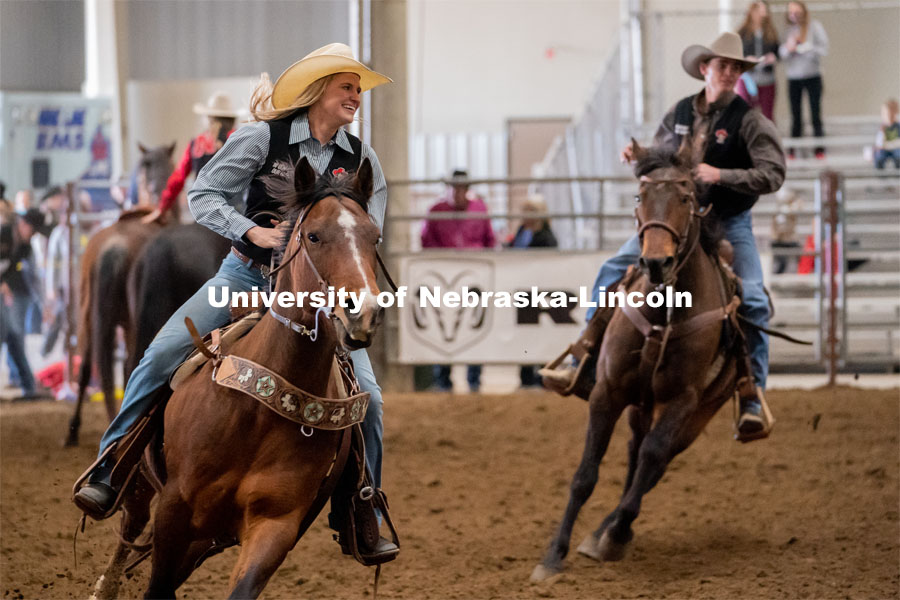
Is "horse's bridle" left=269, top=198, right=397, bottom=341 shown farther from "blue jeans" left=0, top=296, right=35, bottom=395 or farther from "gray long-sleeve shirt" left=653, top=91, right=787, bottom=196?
"blue jeans" left=0, top=296, right=35, bottom=395

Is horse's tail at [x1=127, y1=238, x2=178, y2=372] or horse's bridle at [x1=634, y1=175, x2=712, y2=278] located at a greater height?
horse's bridle at [x1=634, y1=175, x2=712, y2=278]

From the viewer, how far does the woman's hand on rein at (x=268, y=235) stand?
3.01 metres

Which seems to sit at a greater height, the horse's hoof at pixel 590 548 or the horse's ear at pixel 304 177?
the horse's ear at pixel 304 177

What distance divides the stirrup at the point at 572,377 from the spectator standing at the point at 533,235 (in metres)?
4.33

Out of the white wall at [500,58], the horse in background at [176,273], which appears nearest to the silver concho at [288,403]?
the horse in background at [176,273]

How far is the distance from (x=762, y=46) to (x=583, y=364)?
326 inches

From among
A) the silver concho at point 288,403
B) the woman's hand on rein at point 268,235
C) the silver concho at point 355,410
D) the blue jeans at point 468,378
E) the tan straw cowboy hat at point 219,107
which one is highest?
the tan straw cowboy hat at point 219,107

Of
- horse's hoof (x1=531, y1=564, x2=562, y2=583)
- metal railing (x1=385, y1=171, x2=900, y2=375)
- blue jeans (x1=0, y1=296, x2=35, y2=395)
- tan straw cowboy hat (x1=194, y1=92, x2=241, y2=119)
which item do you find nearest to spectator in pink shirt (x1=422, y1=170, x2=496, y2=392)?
metal railing (x1=385, y1=171, x2=900, y2=375)

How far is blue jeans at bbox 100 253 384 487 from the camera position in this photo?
328cm

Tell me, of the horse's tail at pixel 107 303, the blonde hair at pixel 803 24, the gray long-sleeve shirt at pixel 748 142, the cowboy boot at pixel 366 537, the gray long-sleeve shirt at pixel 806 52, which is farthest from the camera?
the gray long-sleeve shirt at pixel 806 52

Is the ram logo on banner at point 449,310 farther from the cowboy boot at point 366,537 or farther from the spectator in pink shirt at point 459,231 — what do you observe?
the cowboy boot at point 366,537

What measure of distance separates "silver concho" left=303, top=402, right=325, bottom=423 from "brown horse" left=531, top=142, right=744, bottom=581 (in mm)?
2008

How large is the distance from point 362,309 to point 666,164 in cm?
250

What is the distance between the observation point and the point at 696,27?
1452 cm
